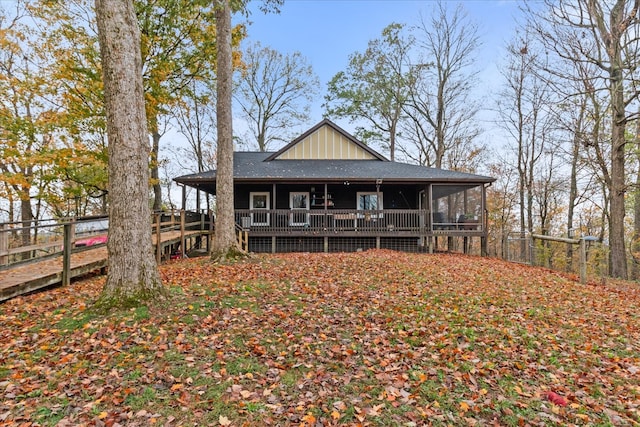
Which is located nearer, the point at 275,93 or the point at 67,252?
the point at 67,252

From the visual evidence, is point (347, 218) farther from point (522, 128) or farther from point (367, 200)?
point (522, 128)

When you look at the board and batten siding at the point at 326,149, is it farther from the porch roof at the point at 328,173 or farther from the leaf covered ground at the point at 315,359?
the leaf covered ground at the point at 315,359

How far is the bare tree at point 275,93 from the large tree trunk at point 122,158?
78.8 feet

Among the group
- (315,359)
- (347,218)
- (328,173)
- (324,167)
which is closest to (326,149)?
(324,167)

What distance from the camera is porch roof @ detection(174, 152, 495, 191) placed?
44.0 feet

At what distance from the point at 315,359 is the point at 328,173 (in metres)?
11.1

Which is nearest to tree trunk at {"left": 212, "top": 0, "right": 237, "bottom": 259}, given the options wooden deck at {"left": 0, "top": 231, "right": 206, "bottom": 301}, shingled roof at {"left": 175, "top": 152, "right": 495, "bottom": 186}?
wooden deck at {"left": 0, "top": 231, "right": 206, "bottom": 301}

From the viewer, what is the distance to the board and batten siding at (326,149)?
1731 cm

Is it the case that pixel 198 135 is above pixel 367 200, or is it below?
above

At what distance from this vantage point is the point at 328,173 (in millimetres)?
14320

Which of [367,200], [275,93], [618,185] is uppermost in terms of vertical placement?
[275,93]

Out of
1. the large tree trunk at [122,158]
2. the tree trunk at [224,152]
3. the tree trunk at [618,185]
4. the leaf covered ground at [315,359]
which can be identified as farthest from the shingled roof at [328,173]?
the large tree trunk at [122,158]

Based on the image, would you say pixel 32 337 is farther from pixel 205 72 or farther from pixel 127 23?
pixel 205 72

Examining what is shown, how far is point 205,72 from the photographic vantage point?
1436cm
